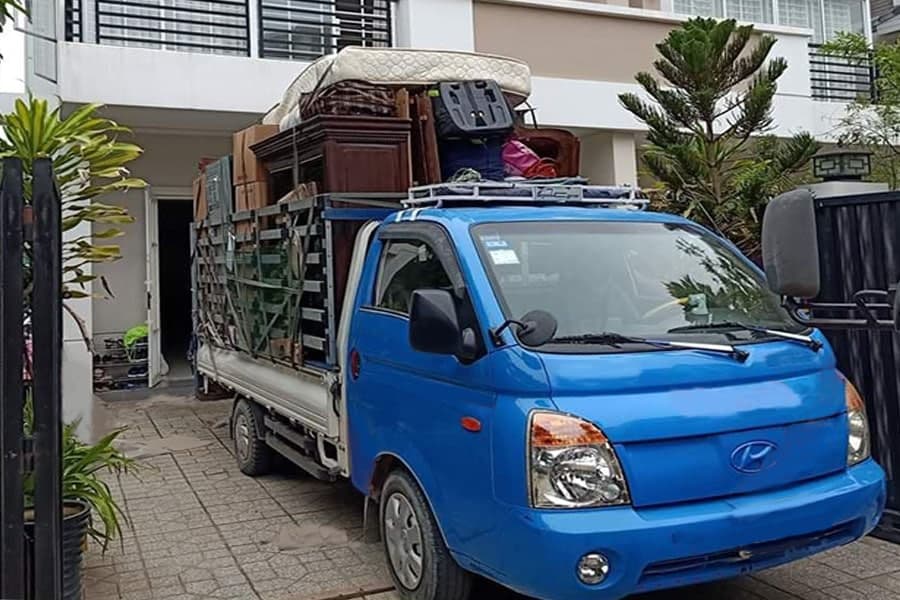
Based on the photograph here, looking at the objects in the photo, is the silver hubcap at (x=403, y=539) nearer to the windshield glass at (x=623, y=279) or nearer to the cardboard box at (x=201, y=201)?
the windshield glass at (x=623, y=279)

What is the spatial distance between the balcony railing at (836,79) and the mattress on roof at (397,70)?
30.5 feet

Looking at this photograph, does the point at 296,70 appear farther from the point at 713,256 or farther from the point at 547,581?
the point at 547,581

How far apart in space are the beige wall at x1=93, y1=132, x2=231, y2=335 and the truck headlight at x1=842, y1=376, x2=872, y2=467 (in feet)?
30.1

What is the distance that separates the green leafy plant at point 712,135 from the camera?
7.80 m

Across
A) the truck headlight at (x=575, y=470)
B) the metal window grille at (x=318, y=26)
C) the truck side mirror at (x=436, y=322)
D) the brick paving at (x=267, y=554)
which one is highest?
the metal window grille at (x=318, y=26)

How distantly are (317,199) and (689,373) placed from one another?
99.2 inches

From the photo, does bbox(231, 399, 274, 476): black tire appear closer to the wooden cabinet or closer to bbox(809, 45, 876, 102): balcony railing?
the wooden cabinet

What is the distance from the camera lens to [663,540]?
9.70 feet

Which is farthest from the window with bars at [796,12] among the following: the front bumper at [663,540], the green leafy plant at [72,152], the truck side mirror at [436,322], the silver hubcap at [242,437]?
the front bumper at [663,540]

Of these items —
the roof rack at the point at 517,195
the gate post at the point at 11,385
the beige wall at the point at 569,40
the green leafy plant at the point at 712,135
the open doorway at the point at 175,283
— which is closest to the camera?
the gate post at the point at 11,385

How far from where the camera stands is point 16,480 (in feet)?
9.67

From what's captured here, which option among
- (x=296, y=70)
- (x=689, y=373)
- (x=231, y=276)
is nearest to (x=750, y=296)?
(x=689, y=373)

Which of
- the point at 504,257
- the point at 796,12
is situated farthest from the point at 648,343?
the point at 796,12

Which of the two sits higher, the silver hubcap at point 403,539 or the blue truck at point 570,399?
the blue truck at point 570,399
